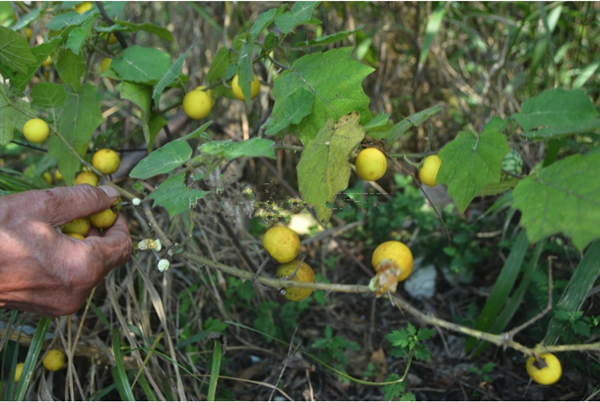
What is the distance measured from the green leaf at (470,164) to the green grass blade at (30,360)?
151 centimetres

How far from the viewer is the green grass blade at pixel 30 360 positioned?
4.91ft

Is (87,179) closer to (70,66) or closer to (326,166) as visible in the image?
(70,66)

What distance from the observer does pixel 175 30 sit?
318 centimetres

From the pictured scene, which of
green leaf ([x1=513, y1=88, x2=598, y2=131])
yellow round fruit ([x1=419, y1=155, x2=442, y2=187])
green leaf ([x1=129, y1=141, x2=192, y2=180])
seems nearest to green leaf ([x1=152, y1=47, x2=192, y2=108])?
green leaf ([x1=129, y1=141, x2=192, y2=180])

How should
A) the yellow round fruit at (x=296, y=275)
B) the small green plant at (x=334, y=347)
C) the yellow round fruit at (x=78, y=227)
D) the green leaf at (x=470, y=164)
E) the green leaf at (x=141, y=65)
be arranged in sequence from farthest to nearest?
1. the small green plant at (x=334, y=347)
2. the green leaf at (x=141, y=65)
3. the yellow round fruit at (x=78, y=227)
4. the yellow round fruit at (x=296, y=275)
5. the green leaf at (x=470, y=164)

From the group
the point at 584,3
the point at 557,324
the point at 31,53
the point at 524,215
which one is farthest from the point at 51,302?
the point at 584,3

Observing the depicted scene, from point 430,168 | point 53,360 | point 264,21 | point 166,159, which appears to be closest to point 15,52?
point 166,159

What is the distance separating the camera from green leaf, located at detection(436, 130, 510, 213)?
112 centimetres

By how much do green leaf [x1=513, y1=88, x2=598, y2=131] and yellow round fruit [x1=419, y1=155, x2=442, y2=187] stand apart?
0.24m

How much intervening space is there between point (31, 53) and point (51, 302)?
809 mm

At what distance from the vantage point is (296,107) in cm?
131

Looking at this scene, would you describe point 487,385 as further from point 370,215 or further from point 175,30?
point 175,30

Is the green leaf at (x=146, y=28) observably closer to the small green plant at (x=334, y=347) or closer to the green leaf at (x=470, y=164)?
the green leaf at (x=470, y=164)

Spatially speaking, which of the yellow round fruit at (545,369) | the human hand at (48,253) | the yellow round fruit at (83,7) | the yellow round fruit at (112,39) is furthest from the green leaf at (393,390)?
the yellow round fruit at (83,7)
